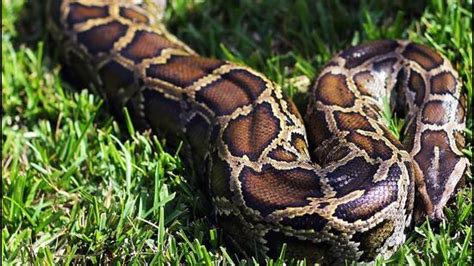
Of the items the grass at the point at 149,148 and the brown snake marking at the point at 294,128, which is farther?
the grass at the point at 149,148

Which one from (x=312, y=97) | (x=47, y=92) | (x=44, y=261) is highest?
(x=312, y=97)

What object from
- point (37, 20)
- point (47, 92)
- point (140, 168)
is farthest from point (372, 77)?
point (37, 20)

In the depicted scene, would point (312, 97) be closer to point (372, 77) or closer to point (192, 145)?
point (372, 77)

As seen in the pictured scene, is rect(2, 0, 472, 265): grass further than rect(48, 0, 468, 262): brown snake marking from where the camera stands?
Yes

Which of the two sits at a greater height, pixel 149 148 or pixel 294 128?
pixel 294 128

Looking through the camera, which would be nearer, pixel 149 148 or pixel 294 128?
pixel 294 128
